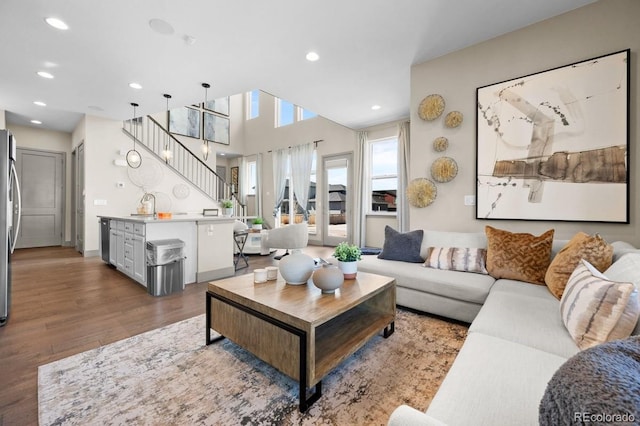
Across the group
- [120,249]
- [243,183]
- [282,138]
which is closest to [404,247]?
[120,249]

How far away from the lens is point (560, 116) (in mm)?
2654

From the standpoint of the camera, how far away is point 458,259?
271 cm

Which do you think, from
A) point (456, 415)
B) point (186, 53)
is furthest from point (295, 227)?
point (456, 415)

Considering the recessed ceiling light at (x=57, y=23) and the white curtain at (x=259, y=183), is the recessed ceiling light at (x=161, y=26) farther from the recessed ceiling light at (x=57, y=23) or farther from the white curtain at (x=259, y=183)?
the white curtain at (x=259, y=183)

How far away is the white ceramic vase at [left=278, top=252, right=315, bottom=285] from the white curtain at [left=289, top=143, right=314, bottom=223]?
5441mm

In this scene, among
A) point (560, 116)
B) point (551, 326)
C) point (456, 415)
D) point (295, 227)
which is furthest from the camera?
point (295, 227)

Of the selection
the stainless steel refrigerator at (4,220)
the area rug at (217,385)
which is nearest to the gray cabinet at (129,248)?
the stainless steel refrigerator at (4,220)

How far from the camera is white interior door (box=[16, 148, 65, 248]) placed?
6242mm

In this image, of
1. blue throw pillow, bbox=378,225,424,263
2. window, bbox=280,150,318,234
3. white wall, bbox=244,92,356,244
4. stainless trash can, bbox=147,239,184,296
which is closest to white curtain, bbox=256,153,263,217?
white wall, bbox=244,92,356,244

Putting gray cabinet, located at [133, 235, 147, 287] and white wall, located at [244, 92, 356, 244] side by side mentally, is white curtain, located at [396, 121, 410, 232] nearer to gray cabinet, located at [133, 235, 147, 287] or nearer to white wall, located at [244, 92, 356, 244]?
white wall, located at [244, 92, 356, 244]

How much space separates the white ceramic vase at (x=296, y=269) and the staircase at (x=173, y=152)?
200 inches

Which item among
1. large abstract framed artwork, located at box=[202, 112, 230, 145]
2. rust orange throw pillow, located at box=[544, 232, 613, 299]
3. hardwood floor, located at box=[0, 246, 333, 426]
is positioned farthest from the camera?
large abstract framed artwork, located at box=[202, 112, 230, 145]

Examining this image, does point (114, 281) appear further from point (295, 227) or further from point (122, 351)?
point (295, 227)

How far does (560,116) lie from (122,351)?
4354 millimetres
